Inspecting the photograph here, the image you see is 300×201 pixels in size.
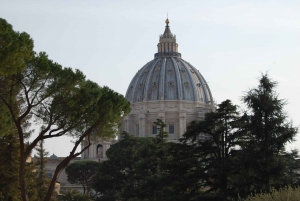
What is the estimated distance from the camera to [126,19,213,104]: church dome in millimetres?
89375

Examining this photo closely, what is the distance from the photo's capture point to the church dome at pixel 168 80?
89375mm

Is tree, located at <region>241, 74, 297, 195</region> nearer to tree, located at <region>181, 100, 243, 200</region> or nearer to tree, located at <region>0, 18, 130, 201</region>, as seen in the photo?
tree, located at <region>181, 100, 243, 200</region>

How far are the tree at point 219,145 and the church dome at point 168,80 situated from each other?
2550 inches

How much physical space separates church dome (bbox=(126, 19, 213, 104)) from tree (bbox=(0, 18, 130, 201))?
67.8 m

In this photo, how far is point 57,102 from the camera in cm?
1844

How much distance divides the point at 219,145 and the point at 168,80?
227ft

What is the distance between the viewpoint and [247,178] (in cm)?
1902

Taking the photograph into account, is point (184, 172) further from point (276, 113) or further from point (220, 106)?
point (276, 113)

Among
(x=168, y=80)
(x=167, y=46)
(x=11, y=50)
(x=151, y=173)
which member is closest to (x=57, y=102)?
(x=11, y=50)

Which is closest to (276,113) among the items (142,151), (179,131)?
(142,151)

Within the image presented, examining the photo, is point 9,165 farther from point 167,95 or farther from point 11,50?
point 167,95

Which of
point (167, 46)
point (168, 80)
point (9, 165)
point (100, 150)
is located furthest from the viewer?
point (167, 46)

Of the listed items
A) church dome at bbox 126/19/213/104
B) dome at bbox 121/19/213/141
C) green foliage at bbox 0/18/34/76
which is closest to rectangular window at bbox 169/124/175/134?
dome at bbox 121/19/213/141

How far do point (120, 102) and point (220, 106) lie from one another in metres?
4.65
